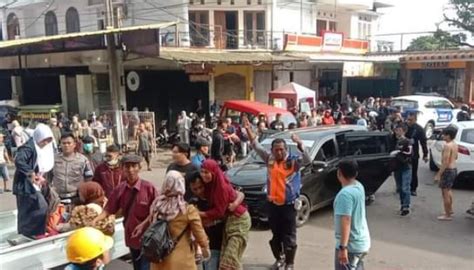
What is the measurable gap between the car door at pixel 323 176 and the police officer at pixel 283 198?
7.75 feet

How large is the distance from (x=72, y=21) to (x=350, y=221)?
101 feet

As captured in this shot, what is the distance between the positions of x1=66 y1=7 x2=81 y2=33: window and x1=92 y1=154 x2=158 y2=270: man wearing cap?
29016 mm

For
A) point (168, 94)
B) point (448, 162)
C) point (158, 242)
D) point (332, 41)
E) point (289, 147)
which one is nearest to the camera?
point (158, 242)

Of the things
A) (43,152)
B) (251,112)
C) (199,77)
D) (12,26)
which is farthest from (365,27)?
(43,152)

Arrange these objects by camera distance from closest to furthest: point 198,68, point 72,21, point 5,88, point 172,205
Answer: point 172,205
point 198,68
point 5,88
point 72,21

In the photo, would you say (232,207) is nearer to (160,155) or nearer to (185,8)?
(160,155)

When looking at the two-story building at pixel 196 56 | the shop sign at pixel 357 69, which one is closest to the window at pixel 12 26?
the two-story building at pixel 196 56

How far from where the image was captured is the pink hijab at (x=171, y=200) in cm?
374

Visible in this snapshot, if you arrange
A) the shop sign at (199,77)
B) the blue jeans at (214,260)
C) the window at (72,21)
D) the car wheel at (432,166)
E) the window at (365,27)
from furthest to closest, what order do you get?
the window at (365,27) < the window at (72,21) < the shop sign at (199,77) < the car wheel at (432,166) < the blue jeans at (214,260)

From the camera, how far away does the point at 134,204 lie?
14.3 feet

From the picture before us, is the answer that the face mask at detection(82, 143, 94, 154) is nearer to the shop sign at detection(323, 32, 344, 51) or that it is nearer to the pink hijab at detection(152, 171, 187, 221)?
the pink hijab at detection(152, 171, 187, 221)

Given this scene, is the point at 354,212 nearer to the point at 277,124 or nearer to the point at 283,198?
the point at 283,198

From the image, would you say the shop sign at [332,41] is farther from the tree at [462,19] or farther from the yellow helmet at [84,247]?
the yellow helmet at [84,247]

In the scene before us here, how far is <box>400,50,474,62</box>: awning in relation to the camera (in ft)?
86.4
